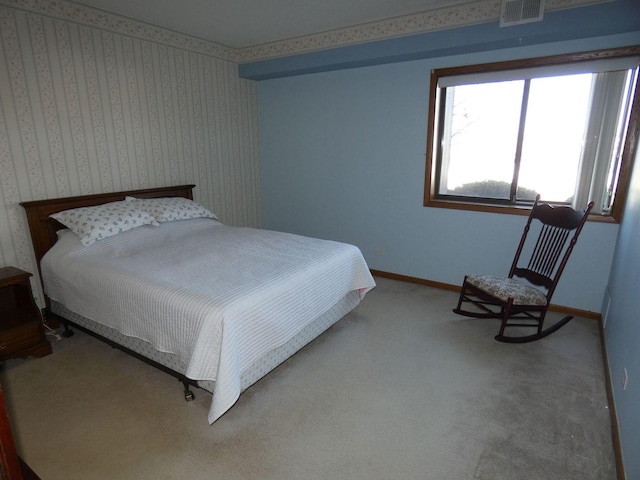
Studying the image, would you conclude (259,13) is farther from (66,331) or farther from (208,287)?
(66,331)

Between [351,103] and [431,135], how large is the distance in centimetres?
96

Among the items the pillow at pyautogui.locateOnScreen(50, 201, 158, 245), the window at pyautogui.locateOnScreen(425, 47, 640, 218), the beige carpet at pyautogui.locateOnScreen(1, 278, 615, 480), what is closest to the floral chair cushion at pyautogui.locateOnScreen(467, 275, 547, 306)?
the beige carpet at pyautogui.locateOnScreen(1, 278, 615, 480)

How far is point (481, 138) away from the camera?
11.6 ft

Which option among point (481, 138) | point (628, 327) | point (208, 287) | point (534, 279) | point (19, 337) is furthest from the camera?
point (481, 138)

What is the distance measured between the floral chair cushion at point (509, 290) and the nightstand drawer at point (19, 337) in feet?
10.6

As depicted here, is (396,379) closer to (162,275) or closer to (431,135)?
(162,275)

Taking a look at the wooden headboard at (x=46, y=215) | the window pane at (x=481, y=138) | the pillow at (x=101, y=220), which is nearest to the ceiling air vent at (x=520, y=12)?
the window pane at (x=481, y=138)

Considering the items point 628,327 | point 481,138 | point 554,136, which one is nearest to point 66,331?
point 628,327

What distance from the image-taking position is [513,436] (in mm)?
1896

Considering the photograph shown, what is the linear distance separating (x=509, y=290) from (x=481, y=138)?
155cm

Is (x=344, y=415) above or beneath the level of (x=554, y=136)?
beneath

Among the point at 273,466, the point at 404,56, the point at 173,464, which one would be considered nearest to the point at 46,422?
the point at 173,464

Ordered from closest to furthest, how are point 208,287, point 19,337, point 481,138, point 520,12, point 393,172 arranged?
point 208,287 → point 19,337 → point 520,12 → point 481,138 → point 393,172

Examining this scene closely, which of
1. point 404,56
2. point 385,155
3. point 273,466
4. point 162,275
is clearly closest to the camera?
point 273,466
